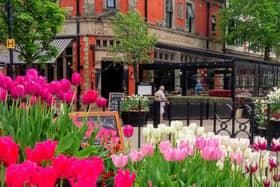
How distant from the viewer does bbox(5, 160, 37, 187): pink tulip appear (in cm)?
128

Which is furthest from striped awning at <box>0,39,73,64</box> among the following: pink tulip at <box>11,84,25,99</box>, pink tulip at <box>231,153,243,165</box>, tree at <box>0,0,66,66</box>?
pink tulip at <box>231,153,243,165</box>

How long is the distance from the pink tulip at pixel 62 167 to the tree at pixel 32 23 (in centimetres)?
1594

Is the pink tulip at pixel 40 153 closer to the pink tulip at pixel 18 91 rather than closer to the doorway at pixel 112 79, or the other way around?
the pink tulip at pixel 18 91

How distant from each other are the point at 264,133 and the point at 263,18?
21.4m

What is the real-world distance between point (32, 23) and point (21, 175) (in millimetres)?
16640

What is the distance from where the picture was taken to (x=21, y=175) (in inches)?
51.8

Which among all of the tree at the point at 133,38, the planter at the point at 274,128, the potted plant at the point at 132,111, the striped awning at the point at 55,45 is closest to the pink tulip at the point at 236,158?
the planter at the point at 274,128

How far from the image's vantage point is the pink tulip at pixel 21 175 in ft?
4.21

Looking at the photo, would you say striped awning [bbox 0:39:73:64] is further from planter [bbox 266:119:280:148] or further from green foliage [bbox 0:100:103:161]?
green foliage [bbox 0:100:103:161]

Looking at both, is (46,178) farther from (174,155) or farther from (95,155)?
(95,155)

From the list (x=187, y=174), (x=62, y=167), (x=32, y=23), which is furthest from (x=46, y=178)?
(x=32, y=23)

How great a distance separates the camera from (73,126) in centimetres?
297

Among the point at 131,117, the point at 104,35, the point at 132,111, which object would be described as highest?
the point at 104,35

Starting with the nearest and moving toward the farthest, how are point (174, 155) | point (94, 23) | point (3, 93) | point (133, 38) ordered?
point (174, 155)
point (3, 93)
point (133, 38)
point (94, 23)
